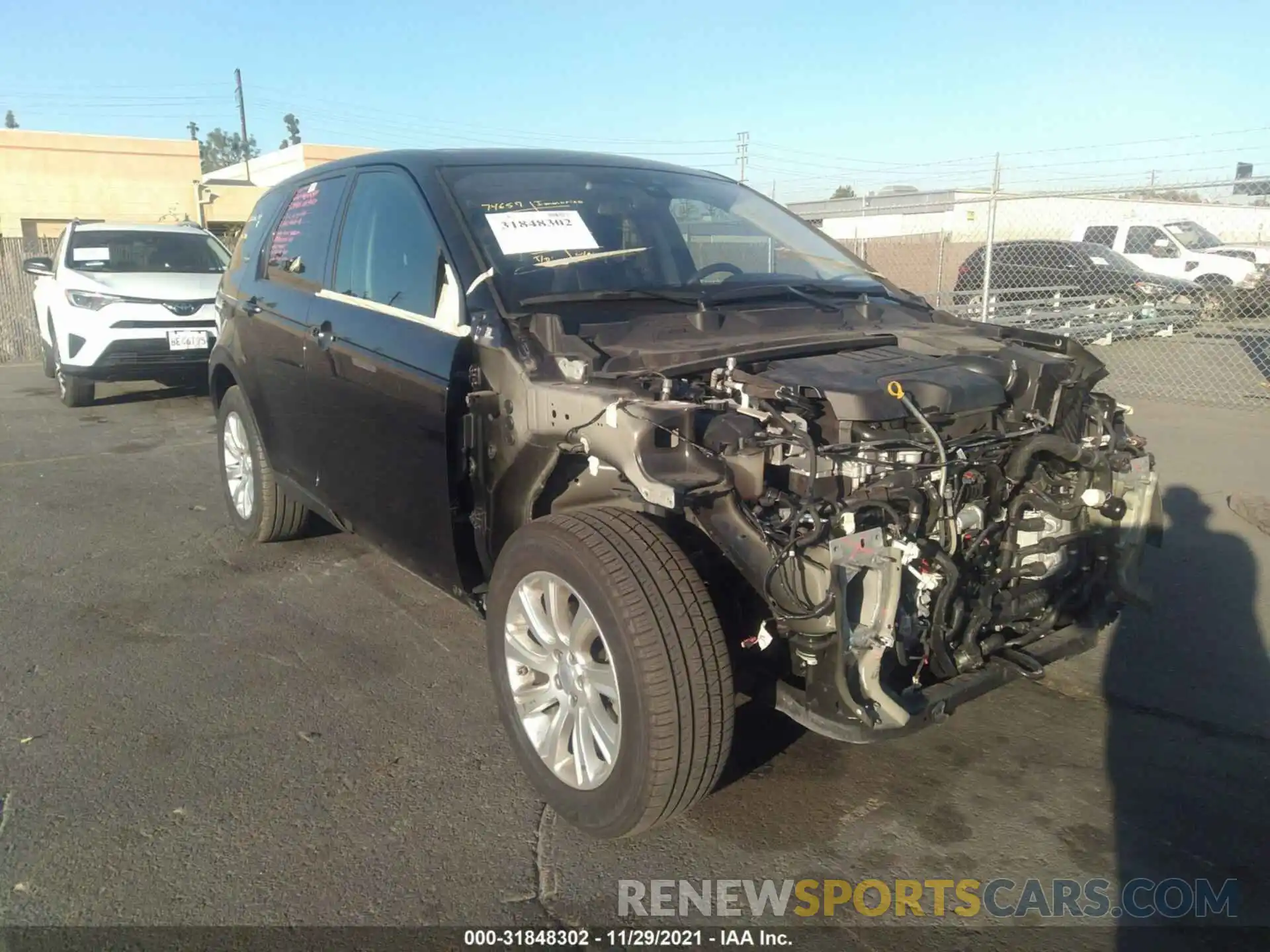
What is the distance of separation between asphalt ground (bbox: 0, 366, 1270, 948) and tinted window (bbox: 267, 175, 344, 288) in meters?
1.49

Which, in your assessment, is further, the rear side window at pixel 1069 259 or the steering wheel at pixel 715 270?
the rear side window at pixel 1069 259

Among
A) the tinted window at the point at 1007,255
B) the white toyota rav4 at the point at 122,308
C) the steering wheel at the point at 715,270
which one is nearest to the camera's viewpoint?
the steering wheel at the point at 715,270

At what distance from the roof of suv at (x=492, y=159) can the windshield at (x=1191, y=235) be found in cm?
1654

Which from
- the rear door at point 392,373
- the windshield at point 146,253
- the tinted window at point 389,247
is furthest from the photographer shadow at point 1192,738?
the windshield at point 146,253

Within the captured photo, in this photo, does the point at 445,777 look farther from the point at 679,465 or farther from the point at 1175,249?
the point at 1175,249

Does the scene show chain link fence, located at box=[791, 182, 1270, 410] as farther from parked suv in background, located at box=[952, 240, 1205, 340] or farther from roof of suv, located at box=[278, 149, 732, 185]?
roof of suv, located at box=[278, 149, 732, 185]

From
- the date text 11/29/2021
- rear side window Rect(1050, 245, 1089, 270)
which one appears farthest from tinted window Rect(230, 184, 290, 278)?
rear side window Rect(1050, 245, 1089, 270)

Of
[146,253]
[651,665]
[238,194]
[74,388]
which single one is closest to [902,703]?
[651,665]

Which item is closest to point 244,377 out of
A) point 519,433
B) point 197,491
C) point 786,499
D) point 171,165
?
point 197,491

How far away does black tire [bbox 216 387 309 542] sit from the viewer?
5023 millimetres

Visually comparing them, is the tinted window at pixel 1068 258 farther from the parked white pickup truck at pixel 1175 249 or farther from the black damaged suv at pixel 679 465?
the black damaged suv at pixel 679 465

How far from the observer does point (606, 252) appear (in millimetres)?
3590

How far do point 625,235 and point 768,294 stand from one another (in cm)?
58

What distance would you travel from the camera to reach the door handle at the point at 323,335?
13.0ft
